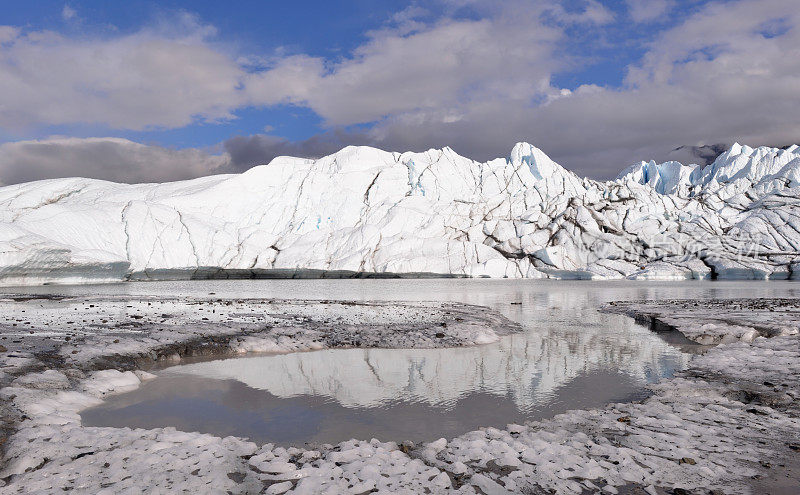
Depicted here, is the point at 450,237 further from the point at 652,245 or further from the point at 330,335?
the point at 330,335

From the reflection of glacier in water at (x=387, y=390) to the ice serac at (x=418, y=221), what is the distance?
4778 cm

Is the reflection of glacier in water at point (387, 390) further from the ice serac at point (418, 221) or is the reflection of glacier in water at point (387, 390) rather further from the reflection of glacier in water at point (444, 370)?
the ice serac at point (418, 221)

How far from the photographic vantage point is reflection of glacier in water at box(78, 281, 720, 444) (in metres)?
6.82

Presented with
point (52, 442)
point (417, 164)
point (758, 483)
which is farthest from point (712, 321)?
point (417, 164)

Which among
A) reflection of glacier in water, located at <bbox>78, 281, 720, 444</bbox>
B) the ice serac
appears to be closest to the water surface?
reflection of glacier in water, located at <bbox>78, 281, 720, 444</bbox>

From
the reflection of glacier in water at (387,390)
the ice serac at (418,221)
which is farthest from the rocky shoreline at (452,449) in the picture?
the ice serac at (418,221)

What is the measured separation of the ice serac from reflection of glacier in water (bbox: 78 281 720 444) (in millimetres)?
47777

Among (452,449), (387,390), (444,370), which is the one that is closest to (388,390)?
(387,390)

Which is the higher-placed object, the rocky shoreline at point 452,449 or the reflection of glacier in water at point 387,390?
the rocky shoreline at point 452,449

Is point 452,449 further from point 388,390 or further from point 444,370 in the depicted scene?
point 444,370

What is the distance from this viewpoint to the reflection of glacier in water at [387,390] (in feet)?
22.4

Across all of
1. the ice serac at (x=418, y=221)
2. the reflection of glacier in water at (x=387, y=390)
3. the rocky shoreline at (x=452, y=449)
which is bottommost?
the reflection of glacier in water at (x=387, y=390)

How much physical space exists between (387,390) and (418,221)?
62.3 m

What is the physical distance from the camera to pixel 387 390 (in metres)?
8.69
